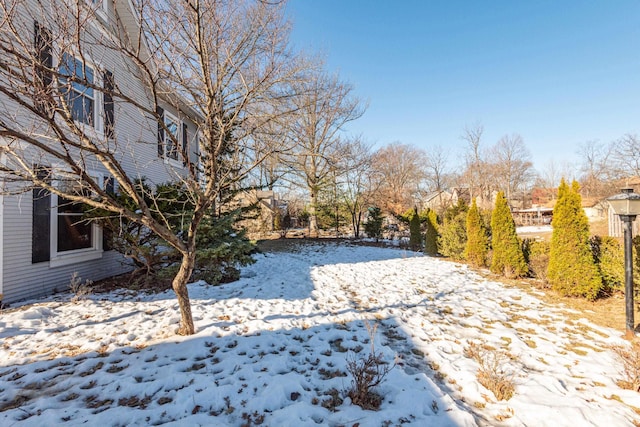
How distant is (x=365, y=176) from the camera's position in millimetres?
18531

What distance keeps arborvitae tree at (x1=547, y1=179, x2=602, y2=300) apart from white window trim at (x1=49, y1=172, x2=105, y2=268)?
9082 millimetres

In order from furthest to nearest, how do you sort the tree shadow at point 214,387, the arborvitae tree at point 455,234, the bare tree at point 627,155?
1. the bare tree at point 627,155
2. the arborvitae tree at point 455,234
3. the tree shadow at point 214,387

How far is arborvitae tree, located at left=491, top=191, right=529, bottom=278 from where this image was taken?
21.7 feet

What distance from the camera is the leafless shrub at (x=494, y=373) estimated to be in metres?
2.39

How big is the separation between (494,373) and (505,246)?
5218 mm

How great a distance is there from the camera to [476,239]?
8055 millimetres

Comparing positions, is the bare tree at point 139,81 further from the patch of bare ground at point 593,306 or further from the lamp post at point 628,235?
the patch of bare ground at point 593,306

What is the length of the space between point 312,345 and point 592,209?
35027 millimetres

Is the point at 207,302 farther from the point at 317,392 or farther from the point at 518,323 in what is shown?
the point at 518,323

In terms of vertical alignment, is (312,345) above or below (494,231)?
below

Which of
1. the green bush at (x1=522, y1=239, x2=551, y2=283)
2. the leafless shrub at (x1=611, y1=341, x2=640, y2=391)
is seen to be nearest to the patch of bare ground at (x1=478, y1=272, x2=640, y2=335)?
the green bush at (x1=522, y1=239, x2=551, y2=283)

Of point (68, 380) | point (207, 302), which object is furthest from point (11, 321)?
point (207, 302)

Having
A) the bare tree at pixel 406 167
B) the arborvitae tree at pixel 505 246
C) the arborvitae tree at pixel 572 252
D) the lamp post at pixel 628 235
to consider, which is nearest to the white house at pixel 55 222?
the lamp post at pixel 628 235

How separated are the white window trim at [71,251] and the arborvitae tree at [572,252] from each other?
9.08 meters
